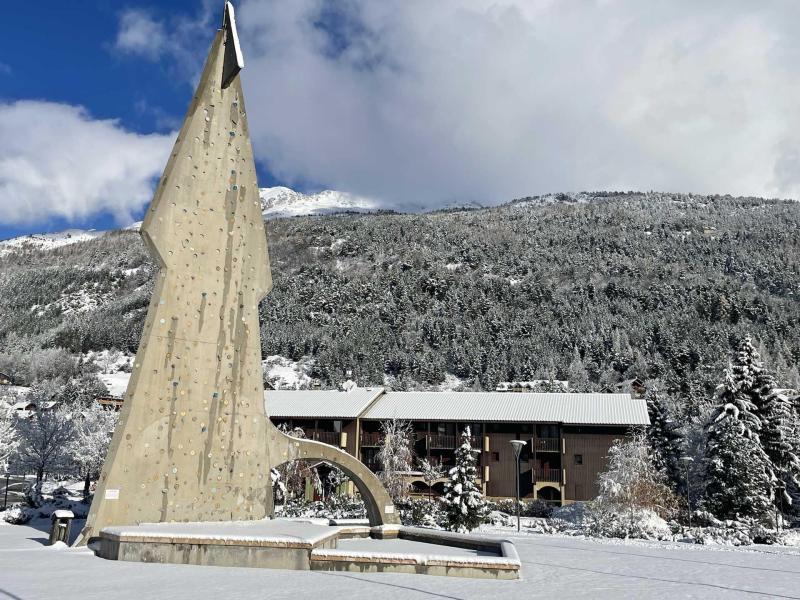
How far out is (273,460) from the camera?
60.1ft

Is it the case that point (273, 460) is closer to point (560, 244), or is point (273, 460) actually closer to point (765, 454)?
point (765, 454)

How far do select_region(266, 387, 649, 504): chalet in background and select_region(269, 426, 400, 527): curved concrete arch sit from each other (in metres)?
24.7

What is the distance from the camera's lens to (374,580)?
1155 centimetres

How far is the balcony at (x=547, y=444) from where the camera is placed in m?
43.2

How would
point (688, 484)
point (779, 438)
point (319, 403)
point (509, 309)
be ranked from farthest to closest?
point (509, 309) → point (319, 403) → point (688, 484) → point (779, 438)

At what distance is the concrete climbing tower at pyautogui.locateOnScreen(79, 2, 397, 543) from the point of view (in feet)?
51.6

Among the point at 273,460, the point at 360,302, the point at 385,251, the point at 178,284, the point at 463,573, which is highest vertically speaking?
the point at 385,251

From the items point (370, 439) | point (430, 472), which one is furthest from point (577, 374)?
point (430, 472)

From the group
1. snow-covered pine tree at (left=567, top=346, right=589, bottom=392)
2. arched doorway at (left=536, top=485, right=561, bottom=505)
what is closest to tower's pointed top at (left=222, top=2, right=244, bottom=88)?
arched doorway at (left=536, top=485, right=561, bottom=505)

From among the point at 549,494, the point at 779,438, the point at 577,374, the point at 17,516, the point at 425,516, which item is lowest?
the point at 549,494

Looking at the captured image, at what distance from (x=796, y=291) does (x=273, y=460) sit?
149915mm

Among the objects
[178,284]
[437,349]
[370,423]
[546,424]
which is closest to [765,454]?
[546,424]

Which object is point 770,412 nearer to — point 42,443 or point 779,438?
point 779,438

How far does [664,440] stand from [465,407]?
13854 mm
